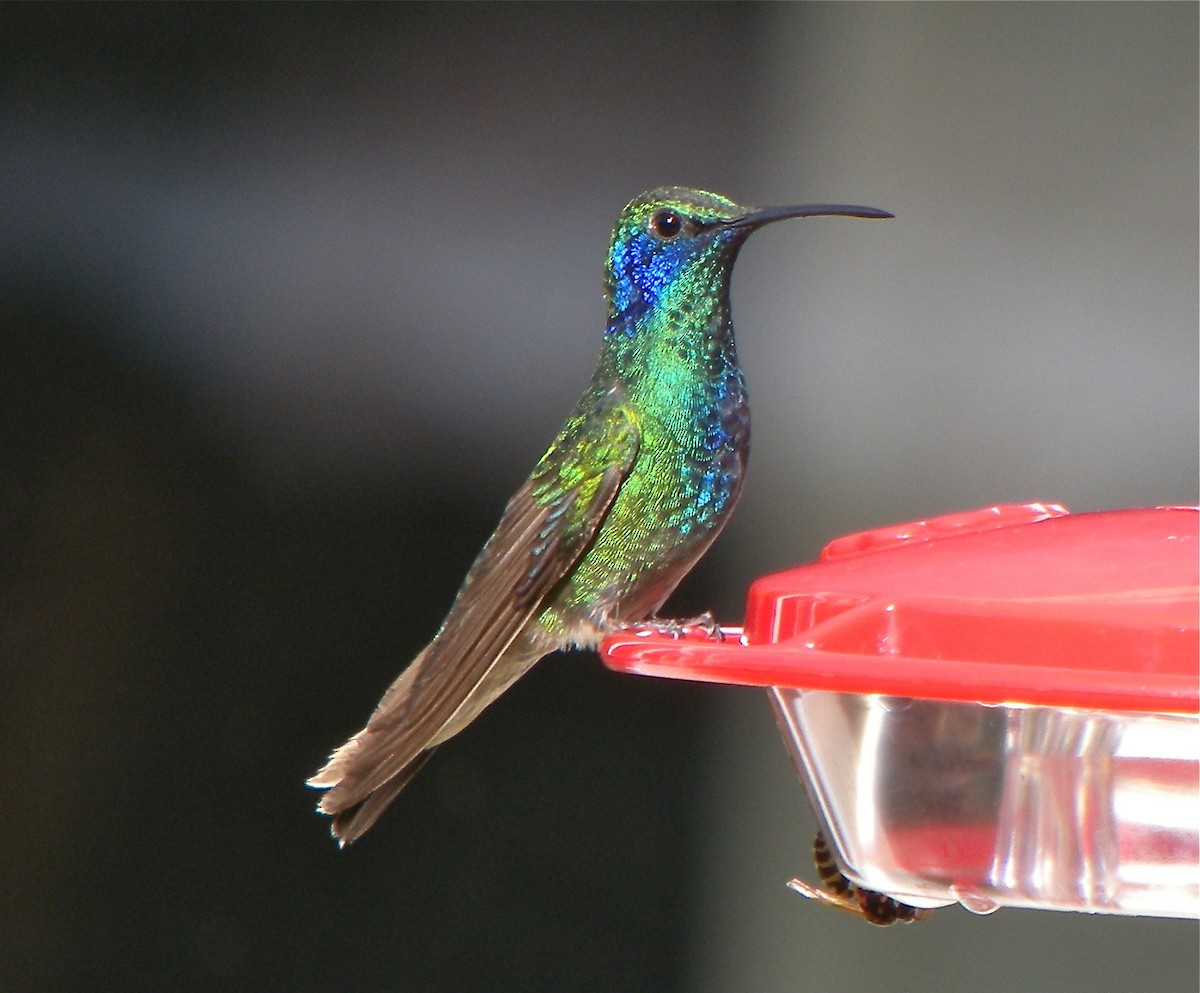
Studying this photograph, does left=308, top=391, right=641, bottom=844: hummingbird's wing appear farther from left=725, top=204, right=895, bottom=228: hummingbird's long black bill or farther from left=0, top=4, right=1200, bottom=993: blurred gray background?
left=0, top=4, right=1200, bottom=993: blurred gray background

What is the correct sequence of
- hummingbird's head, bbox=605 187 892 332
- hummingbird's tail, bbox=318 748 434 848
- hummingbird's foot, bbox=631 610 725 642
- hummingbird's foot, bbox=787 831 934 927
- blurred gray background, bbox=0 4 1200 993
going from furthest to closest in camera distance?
blurred gray background, bbox=0 4 1200 993, hummingbird's head, bbox=605 187 892 332, hummingbird's tail, bbox=318 748 434 848, hummingbird's foot, bbox=631 610 725 642, hummingbird's foot, bbox=787 831 934 927

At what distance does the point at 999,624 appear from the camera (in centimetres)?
110

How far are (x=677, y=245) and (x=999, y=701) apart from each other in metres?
1.36

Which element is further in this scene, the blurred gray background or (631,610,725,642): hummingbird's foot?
the blurred gray background

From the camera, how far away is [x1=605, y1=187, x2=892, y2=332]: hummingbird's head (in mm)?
2227

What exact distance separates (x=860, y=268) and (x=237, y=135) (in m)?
1.96

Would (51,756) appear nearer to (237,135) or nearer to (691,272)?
(237,135)

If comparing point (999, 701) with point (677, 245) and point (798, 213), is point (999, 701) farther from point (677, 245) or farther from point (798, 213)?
point (677, 245)

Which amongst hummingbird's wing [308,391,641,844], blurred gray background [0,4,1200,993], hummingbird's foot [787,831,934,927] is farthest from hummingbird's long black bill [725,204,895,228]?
blurred gray background [0,4,1200,993]

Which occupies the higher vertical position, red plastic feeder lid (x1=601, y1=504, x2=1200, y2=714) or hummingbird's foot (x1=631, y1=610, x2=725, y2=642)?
red plastic feeder lid (x1=601, y1=504, x2=1200, y2=714)

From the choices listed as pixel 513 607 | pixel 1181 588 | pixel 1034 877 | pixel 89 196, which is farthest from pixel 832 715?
pixel 89 196

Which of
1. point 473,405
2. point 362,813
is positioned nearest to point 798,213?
point 362,813

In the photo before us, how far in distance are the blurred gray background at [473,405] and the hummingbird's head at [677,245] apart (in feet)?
6.00

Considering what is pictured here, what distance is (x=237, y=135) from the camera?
4266mm
